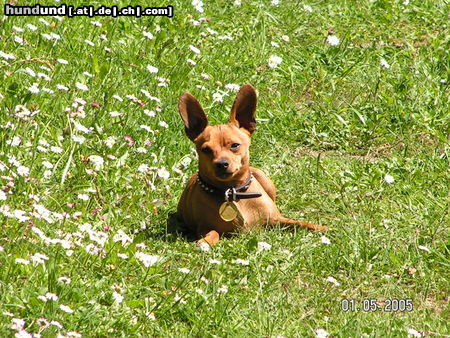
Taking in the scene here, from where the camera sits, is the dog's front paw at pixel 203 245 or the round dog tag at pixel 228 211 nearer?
the dog's front paw at pixel 203 245

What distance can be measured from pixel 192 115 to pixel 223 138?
360 millimetres

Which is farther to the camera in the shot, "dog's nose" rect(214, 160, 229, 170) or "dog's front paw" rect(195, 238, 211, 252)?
"dog's nose" rect(214, 160, 229, 170)

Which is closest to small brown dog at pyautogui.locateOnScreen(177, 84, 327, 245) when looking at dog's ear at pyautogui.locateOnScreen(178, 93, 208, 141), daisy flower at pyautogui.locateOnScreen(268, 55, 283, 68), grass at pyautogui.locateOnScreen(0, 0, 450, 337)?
dog's ear at pyautogui.locateOnScreen(178, 93, 208, 141)

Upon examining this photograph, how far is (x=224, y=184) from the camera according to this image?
5934 mm

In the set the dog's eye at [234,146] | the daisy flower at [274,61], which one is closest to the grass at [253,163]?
the daisy flower at [274,61]

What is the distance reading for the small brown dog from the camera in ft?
18.9

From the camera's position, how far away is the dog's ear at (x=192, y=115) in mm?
6027

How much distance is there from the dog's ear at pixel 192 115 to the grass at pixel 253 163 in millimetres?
343

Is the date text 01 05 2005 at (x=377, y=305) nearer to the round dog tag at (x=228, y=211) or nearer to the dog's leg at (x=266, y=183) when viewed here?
the round dog tag at (x=228, y=211)

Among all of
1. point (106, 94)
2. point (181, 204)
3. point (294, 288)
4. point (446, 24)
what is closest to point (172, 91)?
point (106, 94)

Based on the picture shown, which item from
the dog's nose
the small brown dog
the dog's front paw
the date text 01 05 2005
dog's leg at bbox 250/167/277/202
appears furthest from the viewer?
dog's leg at bbox 250/167/277/202

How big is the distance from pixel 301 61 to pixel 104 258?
13.7 feet

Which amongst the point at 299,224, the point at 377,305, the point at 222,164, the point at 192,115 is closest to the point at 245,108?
the point at 192,115

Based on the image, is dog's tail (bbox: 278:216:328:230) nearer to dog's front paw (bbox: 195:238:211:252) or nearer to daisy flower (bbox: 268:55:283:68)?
dog's front paw (bbox: 195:238:211:252)
